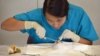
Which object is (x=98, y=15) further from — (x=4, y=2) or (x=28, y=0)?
(x=4, y=2)

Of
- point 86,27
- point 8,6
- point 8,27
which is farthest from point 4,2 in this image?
point 86,27

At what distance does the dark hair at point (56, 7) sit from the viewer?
1037mm

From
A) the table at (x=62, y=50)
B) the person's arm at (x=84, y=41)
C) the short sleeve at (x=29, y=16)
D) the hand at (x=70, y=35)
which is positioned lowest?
the table at (x=62, y=50)

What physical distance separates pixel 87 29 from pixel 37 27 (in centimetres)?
27

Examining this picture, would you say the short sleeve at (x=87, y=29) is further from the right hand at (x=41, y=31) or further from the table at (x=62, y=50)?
the right hand at (x=41, y=31)

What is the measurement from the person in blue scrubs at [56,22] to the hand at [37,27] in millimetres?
16

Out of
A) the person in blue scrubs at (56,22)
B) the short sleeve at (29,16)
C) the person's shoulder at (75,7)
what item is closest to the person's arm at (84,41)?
the person in blue scrubs at (56,22)

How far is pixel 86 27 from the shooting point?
1.09 metres

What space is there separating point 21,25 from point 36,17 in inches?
3.6

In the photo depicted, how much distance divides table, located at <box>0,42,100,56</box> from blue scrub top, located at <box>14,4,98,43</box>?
6 cm

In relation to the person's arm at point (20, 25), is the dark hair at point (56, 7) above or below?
above

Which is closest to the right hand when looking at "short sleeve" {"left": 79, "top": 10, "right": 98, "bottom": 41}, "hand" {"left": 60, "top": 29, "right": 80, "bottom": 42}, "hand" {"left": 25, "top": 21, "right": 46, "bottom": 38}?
"hand" {"left": 25, "top": 21, "right": 46, "bottom": 38}

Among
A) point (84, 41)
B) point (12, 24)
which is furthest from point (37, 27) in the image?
point (84, 41)

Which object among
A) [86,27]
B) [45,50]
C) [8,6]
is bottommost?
[45,50]
